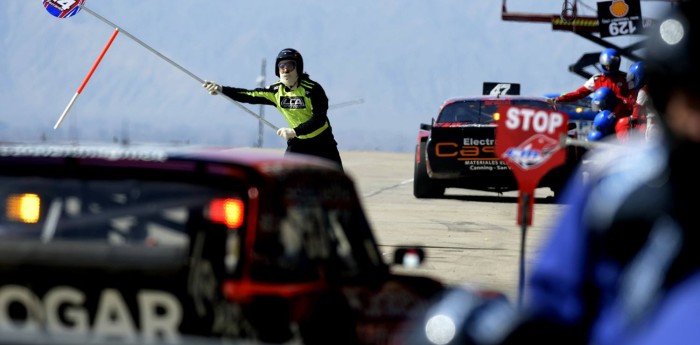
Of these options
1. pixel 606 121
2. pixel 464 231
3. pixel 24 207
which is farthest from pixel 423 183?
pixel 24 207

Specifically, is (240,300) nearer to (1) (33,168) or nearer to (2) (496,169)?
(1) (33,168)

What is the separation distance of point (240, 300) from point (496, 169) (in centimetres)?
1584

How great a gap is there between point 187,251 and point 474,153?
622 inches

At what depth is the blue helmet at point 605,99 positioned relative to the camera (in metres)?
18.0

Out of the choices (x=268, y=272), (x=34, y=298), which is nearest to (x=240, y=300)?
(x=268, y=272)

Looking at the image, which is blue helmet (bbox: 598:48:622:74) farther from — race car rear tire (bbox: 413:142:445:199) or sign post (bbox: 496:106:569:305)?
sign post (bbox: 496:106:569:305)

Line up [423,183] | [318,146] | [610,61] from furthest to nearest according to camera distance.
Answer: [423,183], [610,61], [318,146]

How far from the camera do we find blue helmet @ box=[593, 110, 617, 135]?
59.0 ft

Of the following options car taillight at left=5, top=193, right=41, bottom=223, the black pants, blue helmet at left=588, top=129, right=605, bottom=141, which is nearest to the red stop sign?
the black pants

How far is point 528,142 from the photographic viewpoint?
28.8ft

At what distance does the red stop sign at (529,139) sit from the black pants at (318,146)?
3.22 meters

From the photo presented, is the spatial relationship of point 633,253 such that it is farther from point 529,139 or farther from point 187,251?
point 529,139

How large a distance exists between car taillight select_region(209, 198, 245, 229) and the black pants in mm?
7155

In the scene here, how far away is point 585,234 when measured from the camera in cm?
245
